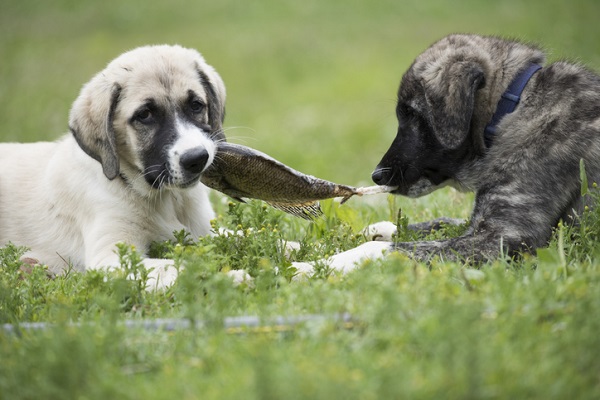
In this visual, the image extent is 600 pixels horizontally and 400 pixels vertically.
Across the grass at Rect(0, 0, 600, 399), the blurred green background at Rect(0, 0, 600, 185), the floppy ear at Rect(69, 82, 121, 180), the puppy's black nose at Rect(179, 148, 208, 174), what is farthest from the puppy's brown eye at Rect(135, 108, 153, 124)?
the blurred green background at Rect(0, 0, 600, 185)

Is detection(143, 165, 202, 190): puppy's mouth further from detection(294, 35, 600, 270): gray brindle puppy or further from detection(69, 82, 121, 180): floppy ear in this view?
detection(294, 35, 600, 270): gray brindle puppy

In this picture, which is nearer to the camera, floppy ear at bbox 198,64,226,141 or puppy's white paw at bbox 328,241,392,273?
puppy's white paw at bbox 328,241,392,273

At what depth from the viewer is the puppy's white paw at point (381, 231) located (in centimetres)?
512

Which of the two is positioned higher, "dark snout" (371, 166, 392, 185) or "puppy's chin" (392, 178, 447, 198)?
"dark snout" (371, 166, 392, 185)

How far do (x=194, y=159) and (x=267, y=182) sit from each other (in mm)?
461

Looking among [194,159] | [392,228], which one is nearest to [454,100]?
[392,228]

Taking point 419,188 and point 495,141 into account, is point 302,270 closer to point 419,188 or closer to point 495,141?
point 419,188

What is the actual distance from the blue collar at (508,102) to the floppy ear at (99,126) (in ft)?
7.58

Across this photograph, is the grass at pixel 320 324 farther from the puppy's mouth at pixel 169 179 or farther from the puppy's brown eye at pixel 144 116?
the puppy's brown eye at pixel 144 116

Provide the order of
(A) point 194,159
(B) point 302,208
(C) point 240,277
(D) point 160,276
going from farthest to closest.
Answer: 1. (B) point 302,208
2. (A) point 194,159
3. (D) point 160,276
4. (C) point 240,277

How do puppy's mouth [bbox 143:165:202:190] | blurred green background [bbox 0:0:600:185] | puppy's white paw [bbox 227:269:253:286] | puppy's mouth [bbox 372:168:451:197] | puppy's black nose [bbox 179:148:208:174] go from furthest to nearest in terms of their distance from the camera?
blurred green background [bbox 0:0:600:185]
puppy's mouth [bbox 372:168:451:197]
puppy's mouth [bbox 143:165:202:190]
puppy's black nose [bbox 179:148:208:174]
puppy's white paw [bbox 227:269:253:286]

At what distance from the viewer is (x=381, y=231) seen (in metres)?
5.20

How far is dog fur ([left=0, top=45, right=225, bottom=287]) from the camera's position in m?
4.79

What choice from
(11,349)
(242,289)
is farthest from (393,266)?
(11,349)
